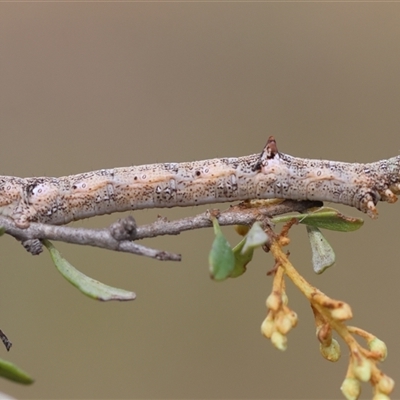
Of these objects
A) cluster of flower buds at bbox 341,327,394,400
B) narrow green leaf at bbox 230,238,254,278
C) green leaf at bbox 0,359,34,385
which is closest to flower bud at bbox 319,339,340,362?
cluster of flower buds at bbox 341,327,394,400

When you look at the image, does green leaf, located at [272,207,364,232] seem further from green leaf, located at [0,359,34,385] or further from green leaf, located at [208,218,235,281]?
green leaf, located at [0,359,34,385]

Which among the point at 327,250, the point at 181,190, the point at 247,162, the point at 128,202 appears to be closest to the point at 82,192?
the point at 128,202

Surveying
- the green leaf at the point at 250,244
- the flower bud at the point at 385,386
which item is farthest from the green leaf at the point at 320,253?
the flower bud at the point at 385,386

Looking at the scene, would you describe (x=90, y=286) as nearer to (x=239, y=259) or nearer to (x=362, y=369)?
(x=239, y=259)

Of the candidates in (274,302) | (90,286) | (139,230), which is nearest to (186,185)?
(139,230)

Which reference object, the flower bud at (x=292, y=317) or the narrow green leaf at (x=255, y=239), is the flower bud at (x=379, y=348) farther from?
the narrow green leaf at (x=255, y=239)

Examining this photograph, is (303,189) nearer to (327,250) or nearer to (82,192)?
(327,250)
